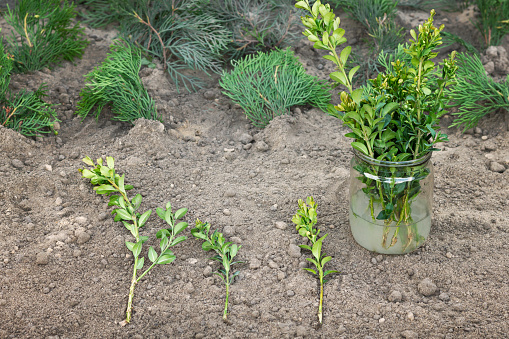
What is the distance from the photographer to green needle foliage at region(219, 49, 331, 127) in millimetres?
2902

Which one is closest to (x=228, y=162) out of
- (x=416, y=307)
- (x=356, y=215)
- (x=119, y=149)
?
(x=119, y=149)

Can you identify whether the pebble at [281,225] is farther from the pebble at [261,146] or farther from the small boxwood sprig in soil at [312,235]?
the pebble at [261,146]

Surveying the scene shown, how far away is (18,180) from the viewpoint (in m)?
2.41

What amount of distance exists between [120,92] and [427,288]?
1.84 m

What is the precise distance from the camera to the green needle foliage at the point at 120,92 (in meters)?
2.84

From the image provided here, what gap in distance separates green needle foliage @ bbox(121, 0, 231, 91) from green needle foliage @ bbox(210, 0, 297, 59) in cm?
6

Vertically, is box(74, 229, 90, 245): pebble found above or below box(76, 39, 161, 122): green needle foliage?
below

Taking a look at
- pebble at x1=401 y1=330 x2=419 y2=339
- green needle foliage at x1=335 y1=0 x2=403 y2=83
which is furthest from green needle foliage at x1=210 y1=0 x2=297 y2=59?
pebble at x1=401 y1=330 x2=419 y2=339

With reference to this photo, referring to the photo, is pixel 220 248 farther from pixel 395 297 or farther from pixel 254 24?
pixel 254 24

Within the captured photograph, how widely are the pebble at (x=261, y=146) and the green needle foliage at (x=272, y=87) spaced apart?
7.6 inches

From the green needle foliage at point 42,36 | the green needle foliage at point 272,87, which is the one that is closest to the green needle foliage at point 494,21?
the green needle foliage at point 272,87

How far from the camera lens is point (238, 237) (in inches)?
84.7

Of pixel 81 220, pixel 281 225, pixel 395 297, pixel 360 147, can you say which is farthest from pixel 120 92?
pixel 395 297

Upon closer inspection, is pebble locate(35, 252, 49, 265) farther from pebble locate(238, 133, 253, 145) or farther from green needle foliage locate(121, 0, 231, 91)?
green needle foliage locate(121, 0, 231, 91)
